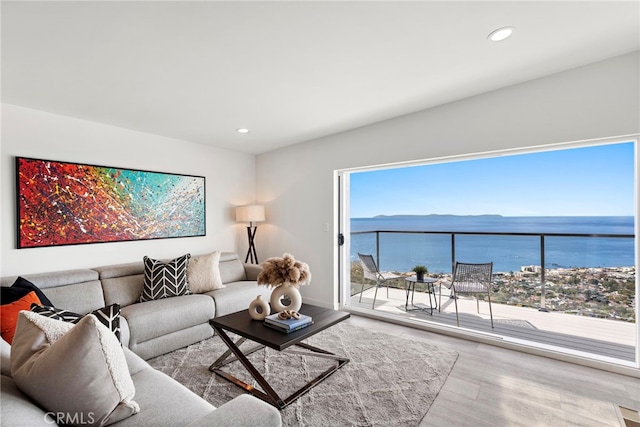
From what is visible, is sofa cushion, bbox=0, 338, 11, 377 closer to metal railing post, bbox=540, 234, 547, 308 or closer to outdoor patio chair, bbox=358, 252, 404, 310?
outdoor patio chair, bbox=358, 252, 404, 310

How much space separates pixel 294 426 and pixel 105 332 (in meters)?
1.24

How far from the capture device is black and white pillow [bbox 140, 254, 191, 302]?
2994 millimetres

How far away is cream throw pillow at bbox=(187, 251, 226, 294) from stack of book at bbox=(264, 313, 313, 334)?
4.54 ft

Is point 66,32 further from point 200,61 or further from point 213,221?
point 213,221

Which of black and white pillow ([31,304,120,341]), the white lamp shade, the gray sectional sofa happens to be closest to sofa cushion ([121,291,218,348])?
the gray sectional sofa

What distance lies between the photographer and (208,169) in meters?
4.37

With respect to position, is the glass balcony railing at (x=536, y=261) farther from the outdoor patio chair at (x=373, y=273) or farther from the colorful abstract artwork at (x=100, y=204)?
the colorful abstract artwork at (x=100, y=204)

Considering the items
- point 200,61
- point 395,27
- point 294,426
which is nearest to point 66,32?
point 200,61

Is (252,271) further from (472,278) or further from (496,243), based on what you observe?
(496,243)

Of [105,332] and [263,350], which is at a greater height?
[105,332]

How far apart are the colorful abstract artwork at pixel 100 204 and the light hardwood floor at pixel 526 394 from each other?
3.53 metres

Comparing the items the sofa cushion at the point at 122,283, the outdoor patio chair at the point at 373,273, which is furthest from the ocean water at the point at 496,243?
the sofa cushion at the point at 122,283

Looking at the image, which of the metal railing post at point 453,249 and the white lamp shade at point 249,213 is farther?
the white lamp shade at point 249,213

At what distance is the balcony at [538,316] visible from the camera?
2.89 metres
